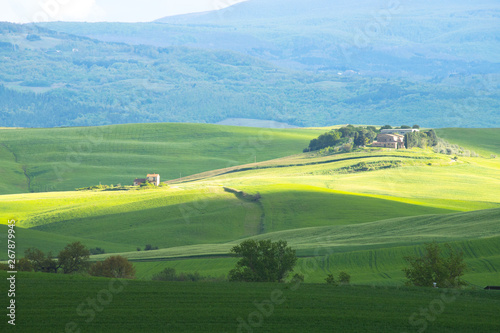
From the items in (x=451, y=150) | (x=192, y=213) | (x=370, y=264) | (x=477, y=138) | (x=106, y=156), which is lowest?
(x=192, y=213)

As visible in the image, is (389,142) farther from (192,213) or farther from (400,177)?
(192,213)

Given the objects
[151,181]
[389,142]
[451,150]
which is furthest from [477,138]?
[151,181]

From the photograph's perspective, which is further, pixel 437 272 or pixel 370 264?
pixel 370 264

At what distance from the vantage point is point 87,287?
90.9 ft

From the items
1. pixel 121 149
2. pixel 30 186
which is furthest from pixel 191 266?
pixel 121 149

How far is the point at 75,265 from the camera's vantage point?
4228cm

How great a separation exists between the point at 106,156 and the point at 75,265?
438 feet

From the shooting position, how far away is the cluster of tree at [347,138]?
14425 centimetres

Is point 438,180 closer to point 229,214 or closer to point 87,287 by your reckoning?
point 229,214

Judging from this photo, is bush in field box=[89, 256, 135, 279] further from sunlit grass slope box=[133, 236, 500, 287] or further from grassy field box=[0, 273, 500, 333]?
grassy field box=[0, 273, 500, 333]

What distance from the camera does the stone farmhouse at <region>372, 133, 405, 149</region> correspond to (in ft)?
461

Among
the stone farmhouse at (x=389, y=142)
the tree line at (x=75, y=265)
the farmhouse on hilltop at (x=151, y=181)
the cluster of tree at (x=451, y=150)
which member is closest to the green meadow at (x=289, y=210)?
the cluster of tree at (x=451, y=150)

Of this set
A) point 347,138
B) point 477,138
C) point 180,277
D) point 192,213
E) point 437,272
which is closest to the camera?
point 437,272

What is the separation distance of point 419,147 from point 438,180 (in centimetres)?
3834
